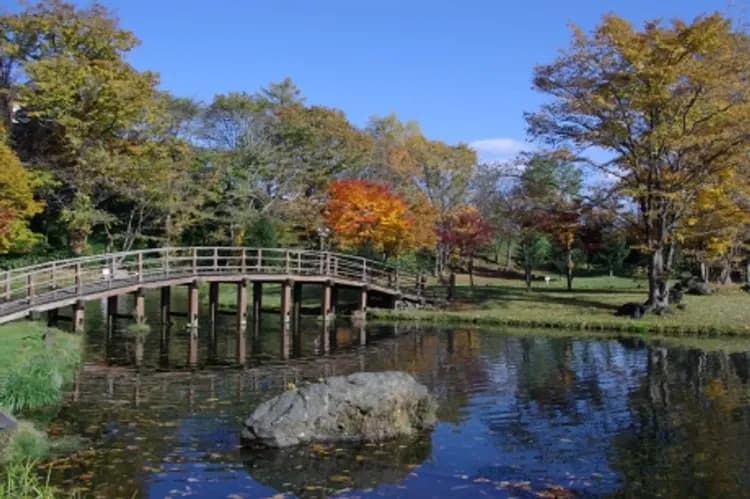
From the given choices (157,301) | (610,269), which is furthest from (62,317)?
(610,269)

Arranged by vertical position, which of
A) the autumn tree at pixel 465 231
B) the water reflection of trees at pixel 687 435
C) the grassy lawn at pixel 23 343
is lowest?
the water reflection of trees at pixel 687 435

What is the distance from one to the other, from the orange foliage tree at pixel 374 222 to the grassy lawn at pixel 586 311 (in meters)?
4.04

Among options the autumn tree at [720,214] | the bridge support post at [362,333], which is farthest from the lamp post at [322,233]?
the autumn tree at [720,214]

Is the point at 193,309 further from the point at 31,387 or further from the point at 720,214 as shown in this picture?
the point at 720,214

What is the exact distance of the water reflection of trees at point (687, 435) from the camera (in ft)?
34.9

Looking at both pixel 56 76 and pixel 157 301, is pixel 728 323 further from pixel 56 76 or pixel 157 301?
pixel 56 76

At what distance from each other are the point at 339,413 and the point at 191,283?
61.3ft

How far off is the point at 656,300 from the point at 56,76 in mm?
29920

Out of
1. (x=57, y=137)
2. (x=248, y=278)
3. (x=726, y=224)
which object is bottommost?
(x=248, y=278)

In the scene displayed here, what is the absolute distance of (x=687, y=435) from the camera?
13.4 meters

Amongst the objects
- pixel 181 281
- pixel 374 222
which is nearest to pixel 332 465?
pixel 181 281

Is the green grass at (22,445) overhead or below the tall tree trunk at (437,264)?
below

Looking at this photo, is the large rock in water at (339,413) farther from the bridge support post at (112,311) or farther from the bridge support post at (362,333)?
the bridge support post at (112,311)

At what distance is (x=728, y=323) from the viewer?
30.2 metres
